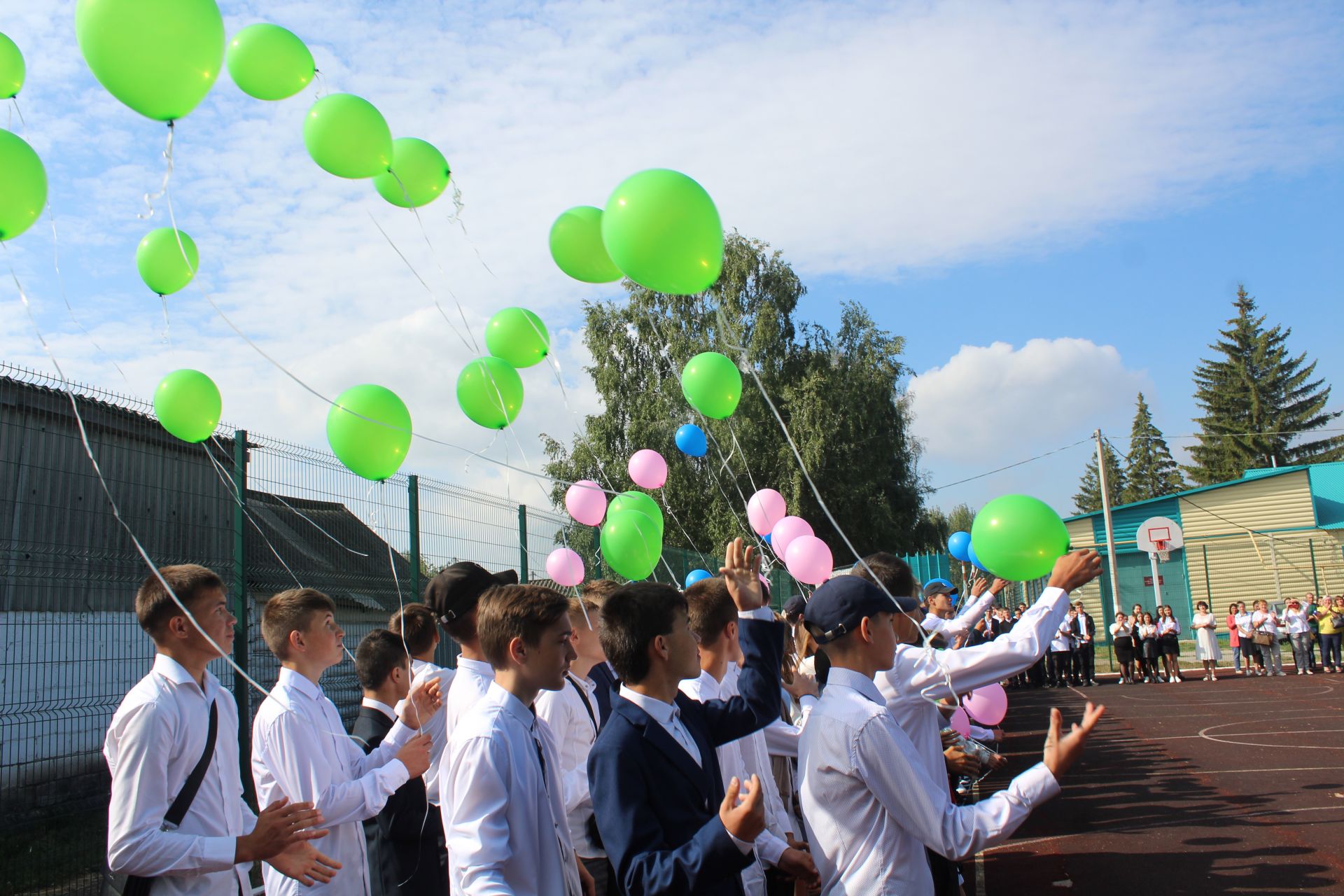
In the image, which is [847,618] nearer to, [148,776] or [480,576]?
[480,576]

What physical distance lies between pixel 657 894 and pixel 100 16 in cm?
374

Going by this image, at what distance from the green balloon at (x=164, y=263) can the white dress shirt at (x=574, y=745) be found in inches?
117

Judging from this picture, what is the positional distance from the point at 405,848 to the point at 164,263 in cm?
322

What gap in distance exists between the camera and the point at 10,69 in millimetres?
4000

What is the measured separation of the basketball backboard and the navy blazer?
25.4 metres

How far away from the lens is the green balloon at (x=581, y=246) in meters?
5.18

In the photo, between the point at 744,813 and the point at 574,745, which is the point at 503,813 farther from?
the point at 574,745

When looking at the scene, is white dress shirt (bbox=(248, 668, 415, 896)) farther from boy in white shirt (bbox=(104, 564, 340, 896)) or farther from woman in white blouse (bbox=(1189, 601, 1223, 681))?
woman in white blouse (bbox=(1189, 601, 1223, 681))

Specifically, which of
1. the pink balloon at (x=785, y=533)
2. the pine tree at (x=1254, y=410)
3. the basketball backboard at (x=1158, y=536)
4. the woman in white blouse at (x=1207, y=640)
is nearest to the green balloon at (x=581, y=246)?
the pink balloon at (x=785, y=533)

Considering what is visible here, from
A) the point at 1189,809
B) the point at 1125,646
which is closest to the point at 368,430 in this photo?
the point at 1189,809

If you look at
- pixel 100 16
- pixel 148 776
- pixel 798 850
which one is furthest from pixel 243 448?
pixel 798 850

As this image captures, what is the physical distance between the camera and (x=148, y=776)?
9.95 feet

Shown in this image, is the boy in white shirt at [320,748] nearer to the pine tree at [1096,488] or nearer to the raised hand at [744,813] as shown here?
the raised hand at [744,813]

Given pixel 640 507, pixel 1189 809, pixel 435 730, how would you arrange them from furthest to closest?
pixel 1189 809 < pixel 640 507 < pixel 435 730
